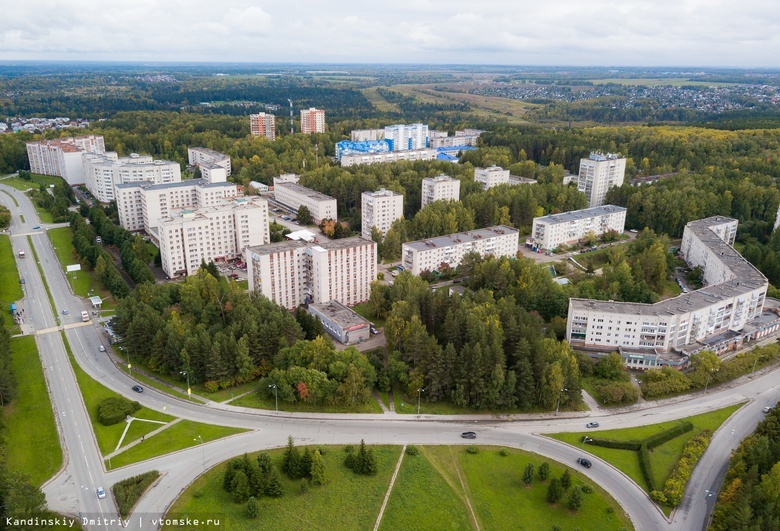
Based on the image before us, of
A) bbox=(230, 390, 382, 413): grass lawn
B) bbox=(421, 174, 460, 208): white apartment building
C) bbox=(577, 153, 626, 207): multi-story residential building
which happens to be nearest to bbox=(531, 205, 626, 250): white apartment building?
bbox=(577, 153, 626, 207): multi-story residential building

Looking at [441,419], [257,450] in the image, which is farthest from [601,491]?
[257,450]

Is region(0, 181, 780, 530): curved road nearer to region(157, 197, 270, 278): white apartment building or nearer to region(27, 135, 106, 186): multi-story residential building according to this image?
region(157, 197, 270, 278): white apartment building

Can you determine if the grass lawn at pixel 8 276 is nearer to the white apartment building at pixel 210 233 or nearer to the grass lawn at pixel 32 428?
the grass lawn at pixel 32 428

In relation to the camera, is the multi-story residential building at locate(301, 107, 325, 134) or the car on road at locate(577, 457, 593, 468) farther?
the multi-story residential building at locate(301, 107, 325, 134)

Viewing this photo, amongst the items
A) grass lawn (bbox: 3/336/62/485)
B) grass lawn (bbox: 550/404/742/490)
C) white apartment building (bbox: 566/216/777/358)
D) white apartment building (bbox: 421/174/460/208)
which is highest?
white apartment building (bbox: 421/174/460/208)

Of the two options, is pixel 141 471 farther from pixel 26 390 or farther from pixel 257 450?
pixel 26 390

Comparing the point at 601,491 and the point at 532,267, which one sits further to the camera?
the point at 532,267

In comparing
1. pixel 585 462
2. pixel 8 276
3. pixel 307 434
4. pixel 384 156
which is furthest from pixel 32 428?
pixel 384 156
